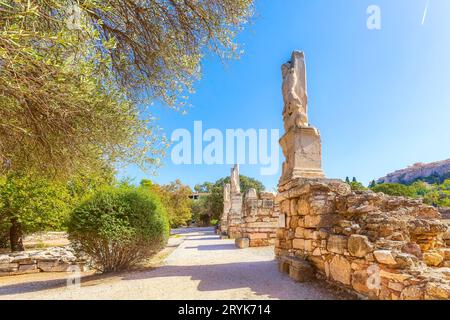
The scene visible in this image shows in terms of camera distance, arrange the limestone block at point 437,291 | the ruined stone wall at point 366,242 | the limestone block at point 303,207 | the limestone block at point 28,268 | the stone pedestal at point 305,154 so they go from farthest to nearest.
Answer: the limestone block at point 28,268
the stone pedestal at point 305,154
the limestone block at point 303,207
the ruined stone wall at point 366,242
the limestone block at point 437,291

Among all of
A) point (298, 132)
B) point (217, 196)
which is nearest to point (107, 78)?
point (298, 132)

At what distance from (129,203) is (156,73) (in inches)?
128

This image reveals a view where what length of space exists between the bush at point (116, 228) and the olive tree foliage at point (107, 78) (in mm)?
1231

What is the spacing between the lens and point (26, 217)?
35.2 ft

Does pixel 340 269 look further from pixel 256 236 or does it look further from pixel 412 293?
pixel 256 236

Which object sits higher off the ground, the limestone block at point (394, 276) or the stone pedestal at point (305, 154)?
the stone pedestal at point (305, 154)

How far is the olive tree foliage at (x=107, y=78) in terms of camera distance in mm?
3953

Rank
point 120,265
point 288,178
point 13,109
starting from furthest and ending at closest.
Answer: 1. point 120,265
2. point 288,178
3. point 13,109

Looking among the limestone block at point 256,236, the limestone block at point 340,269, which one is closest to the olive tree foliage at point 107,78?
Answer: the limestone block at point 340,269

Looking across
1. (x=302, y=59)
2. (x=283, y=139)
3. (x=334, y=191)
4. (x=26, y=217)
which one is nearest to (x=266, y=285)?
(x=334, y=191)

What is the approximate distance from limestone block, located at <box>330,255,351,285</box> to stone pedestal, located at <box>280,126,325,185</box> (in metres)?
2.11

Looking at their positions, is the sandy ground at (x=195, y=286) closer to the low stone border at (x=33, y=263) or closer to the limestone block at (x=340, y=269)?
the limestone block at (x=340, y=269)

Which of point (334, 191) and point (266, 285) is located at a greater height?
point (334, 191)

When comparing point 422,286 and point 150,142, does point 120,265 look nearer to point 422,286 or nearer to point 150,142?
point 150,142
